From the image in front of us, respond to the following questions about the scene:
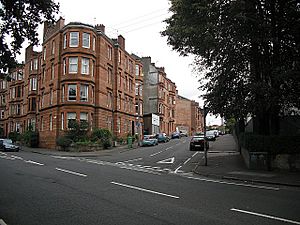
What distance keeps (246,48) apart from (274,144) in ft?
18.1

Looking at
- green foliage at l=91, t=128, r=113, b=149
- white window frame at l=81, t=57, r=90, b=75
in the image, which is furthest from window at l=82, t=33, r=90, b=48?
green foliage at l=91, t=128, r=113, b=149

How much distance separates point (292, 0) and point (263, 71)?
3.83 metres

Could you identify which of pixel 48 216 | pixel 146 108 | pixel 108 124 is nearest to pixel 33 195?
pixel 48 216

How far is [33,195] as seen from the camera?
9742 mm

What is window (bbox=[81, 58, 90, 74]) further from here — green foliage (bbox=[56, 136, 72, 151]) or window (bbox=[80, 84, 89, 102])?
green foliage (bbox=[56, 136, 72, 151])

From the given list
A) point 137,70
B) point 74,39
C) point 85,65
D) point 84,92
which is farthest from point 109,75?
point 137,70

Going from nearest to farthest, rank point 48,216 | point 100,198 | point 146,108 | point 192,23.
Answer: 1. point 48,216
2. point 100,198
3. point 192,23
4. point 146,108

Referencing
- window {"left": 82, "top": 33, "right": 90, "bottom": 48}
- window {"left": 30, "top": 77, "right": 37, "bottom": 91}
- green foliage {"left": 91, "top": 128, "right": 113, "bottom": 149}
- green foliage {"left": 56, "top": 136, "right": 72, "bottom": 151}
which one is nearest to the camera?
green foliage {"left": 56, "top": 136, "right": 72, "bottom": 151}

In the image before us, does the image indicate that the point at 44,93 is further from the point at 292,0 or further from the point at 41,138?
the point at 292,0

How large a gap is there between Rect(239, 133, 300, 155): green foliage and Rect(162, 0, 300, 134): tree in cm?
157

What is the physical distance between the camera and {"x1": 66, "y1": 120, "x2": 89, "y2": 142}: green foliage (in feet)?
123

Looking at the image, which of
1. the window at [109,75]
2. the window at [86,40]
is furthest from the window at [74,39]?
the window at [109,75]

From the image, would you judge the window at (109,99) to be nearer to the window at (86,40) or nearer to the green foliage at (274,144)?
the window at (86,40)

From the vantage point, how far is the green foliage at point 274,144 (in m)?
17.1
